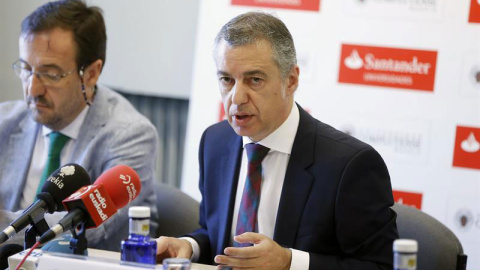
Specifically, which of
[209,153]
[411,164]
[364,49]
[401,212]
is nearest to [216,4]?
[364,49]

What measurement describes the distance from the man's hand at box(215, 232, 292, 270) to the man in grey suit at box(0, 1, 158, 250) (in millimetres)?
984

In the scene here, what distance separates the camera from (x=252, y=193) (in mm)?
2447

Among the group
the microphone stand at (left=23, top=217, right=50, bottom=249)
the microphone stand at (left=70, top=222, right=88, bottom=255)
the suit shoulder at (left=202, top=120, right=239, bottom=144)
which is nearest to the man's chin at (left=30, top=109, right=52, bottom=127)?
the suit shoulder at (left=202, top=120, right=239, bottom=144)

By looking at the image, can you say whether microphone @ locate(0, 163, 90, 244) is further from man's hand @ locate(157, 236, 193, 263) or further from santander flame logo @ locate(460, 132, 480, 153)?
santander flame logo @ locate(460, 132, 480, 153)

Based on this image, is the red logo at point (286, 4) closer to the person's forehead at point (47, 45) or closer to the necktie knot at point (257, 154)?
the person's forehead at point (47, 45)

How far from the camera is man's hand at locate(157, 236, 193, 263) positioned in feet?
7.11

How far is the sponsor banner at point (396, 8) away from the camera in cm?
399

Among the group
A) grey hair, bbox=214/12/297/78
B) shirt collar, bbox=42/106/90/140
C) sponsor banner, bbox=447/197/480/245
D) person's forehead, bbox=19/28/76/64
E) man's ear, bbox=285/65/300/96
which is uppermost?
grey hair, bbox=214/12/297/78

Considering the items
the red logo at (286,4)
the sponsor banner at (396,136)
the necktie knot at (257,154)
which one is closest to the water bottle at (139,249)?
the necktie knot at (257,154)

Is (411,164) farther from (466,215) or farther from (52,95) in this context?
(52,95)

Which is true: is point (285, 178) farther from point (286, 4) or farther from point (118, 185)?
point (286, 4)

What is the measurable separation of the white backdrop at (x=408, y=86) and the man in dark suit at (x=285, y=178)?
161 cm

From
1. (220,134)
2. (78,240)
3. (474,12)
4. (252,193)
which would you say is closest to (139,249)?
(78,240)

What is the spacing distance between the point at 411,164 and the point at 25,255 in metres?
2.67
